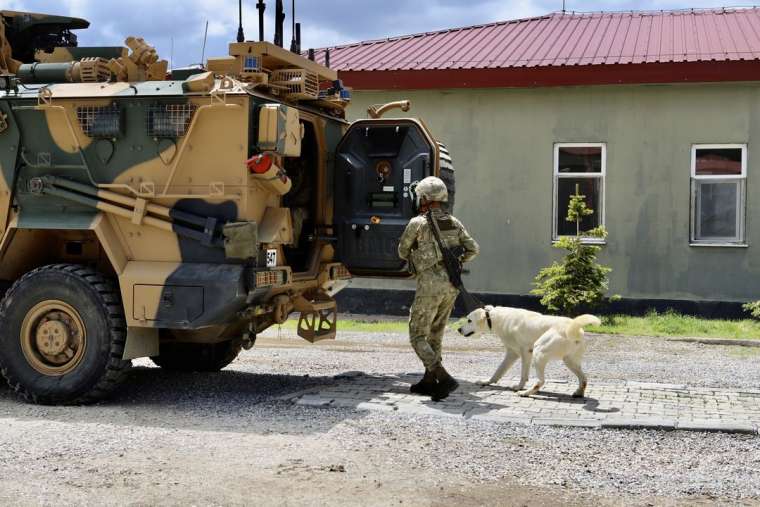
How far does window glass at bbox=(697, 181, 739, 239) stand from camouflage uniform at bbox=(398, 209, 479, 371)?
7865mm

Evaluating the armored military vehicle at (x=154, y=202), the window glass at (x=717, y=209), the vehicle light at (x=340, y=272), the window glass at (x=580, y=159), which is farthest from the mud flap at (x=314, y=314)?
the window glass at (x=717, y=209)

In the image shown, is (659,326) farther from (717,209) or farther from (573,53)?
(573,53)

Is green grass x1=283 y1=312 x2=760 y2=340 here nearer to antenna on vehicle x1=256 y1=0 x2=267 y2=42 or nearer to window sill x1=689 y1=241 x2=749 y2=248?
window sill x1=689 y1=241 x2=749 y2=248

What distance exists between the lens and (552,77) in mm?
14852

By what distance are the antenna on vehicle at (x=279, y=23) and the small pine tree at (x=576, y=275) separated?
6.34 m

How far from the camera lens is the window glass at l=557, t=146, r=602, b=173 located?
591 inches

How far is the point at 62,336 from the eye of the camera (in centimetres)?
753

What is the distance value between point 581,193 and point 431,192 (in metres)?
7.87

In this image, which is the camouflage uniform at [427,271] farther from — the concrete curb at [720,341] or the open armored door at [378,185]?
the concrete curb at [720,341]

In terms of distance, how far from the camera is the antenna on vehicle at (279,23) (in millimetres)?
8539

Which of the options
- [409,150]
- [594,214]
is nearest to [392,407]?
[409,150]

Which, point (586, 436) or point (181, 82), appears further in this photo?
point (181, 82)

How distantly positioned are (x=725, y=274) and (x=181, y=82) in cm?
980

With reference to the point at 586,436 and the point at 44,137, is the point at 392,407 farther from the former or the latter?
the point at 44,137
